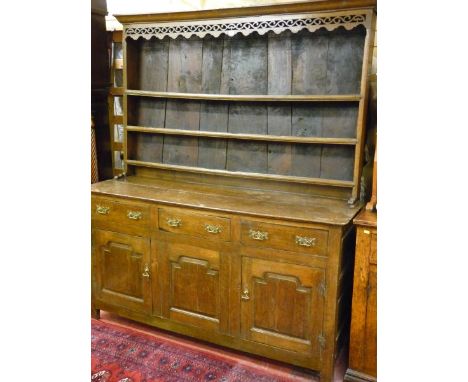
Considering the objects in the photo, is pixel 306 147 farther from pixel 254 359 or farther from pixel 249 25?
pixel 254 359

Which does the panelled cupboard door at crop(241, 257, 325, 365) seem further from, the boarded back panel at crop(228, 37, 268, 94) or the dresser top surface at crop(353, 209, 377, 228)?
the boarded back panel at crop(228, 37, 268, 94)

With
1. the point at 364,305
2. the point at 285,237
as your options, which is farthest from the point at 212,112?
the point at 364,305

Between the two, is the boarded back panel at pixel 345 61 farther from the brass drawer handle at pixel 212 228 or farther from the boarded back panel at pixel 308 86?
the brass drawer handle at pixel 212 228

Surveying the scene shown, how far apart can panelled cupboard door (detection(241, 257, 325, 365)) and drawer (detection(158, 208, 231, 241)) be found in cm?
18

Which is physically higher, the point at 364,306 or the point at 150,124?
the point at 150,124

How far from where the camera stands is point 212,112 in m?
2.61

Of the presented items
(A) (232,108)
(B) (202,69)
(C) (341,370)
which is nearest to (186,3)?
(B) (202,69)

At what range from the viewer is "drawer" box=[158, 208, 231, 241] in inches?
82.6

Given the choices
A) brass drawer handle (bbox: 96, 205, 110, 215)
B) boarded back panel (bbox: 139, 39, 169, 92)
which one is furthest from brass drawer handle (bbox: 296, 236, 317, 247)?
boarded back panel (bbox: 139, 39, 169, 92)

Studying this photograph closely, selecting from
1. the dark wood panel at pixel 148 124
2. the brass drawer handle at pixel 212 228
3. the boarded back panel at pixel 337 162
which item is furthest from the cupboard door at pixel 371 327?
the dark wood panel at pixel 148 124

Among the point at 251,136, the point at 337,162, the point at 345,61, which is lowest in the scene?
the point at 337,162

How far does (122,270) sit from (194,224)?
0.60 meters
